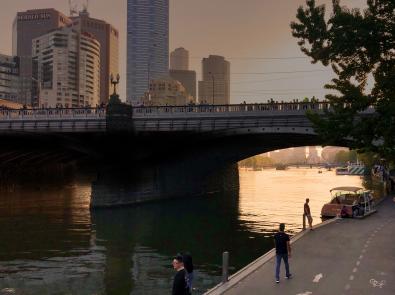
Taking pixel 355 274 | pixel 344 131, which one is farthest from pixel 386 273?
pixel 344 131

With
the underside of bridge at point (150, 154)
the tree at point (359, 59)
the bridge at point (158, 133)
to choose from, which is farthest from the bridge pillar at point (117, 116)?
the tree at point (359, 59)

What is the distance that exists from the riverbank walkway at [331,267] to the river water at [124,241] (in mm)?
3561

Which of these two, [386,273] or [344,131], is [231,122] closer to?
[344,131]

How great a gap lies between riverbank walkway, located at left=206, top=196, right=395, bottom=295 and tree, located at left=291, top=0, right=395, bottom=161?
466 centimetres

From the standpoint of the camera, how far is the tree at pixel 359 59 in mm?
18141

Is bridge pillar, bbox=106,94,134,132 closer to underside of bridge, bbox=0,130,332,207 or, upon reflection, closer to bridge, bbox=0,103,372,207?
bridge, bbox=0,103,372,207

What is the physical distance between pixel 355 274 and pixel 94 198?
3748 cm

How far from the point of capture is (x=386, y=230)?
27.2 m

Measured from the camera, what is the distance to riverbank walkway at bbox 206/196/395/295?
15.4m

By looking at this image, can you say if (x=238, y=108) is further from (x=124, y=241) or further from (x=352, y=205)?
(x=124, y=241)

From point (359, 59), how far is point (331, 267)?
8948mm

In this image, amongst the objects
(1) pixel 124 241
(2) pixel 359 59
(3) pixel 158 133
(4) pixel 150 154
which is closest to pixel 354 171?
(4) pixel 150 154

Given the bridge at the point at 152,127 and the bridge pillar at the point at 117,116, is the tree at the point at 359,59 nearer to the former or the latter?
the bridge at the point at 152,127

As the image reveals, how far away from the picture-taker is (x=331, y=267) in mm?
18422
